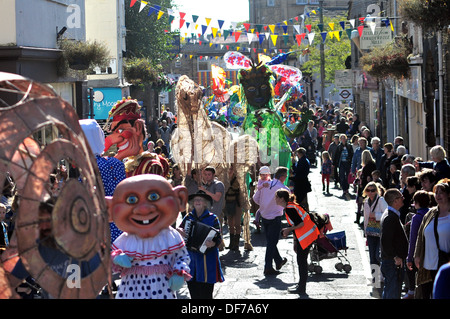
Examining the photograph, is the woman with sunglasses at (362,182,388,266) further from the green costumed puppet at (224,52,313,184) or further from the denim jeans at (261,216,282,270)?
the green costumed puppet at (224,52,313,184)

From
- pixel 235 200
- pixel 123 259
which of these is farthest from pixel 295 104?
pixel 123 259

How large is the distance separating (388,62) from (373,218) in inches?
436

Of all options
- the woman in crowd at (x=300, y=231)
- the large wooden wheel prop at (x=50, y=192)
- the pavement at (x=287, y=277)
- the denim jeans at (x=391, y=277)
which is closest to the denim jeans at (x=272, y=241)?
the pavement at (x=287, y=277)

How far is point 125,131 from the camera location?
464 inches

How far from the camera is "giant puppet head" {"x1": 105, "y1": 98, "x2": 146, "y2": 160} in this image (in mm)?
11742

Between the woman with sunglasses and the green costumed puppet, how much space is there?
586cm

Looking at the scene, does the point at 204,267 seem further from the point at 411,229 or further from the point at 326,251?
the point at 326,251

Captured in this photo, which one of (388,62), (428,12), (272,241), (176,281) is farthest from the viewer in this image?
(388,62)

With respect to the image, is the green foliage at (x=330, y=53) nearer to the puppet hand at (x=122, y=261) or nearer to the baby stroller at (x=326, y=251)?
the baby stroller at (x=326, y=251)

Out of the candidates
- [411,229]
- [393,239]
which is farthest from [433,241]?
[393,239]

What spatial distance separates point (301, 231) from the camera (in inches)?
457

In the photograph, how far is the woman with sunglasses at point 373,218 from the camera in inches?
468

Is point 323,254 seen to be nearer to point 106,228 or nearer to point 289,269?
point 289,269

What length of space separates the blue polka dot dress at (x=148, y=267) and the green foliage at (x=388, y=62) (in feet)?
50.6
